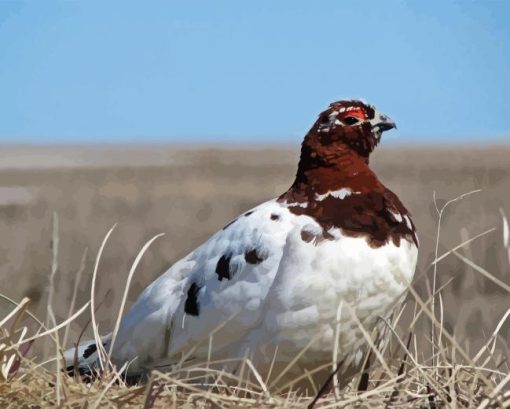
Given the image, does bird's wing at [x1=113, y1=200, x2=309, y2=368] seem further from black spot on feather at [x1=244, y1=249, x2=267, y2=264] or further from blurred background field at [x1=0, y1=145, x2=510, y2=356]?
blurred background field at [x1=0, y1=145, x2=510, y2=356]

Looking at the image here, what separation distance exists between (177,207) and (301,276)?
16.9 feet

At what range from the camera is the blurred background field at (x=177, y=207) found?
681cm

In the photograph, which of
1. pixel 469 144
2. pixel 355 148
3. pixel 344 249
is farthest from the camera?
pixel 469 144

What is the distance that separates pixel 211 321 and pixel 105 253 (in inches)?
195

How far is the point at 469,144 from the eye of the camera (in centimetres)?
761

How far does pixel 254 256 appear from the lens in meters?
2.26

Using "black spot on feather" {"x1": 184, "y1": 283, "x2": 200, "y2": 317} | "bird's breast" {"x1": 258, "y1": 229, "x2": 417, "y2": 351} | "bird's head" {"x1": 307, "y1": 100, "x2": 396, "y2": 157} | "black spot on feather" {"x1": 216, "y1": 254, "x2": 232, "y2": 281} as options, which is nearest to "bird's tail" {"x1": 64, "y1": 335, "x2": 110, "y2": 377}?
"black spot on feather" {"x1": 184, "y1": 283, "x2": 200, "y2": 317}

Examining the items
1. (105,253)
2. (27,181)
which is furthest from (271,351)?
(27,181)

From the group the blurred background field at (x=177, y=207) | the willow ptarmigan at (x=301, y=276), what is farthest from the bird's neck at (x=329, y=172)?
the blurred background field at (x=177, y=207)

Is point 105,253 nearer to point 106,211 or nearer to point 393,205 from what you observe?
point 106,211

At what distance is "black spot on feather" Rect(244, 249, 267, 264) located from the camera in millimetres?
2250

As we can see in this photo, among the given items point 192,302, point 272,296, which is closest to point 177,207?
point 192,302

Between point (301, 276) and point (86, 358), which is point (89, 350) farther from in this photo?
point (301, 276)

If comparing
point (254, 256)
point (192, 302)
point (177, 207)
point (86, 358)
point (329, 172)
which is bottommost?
point (177, 207)
